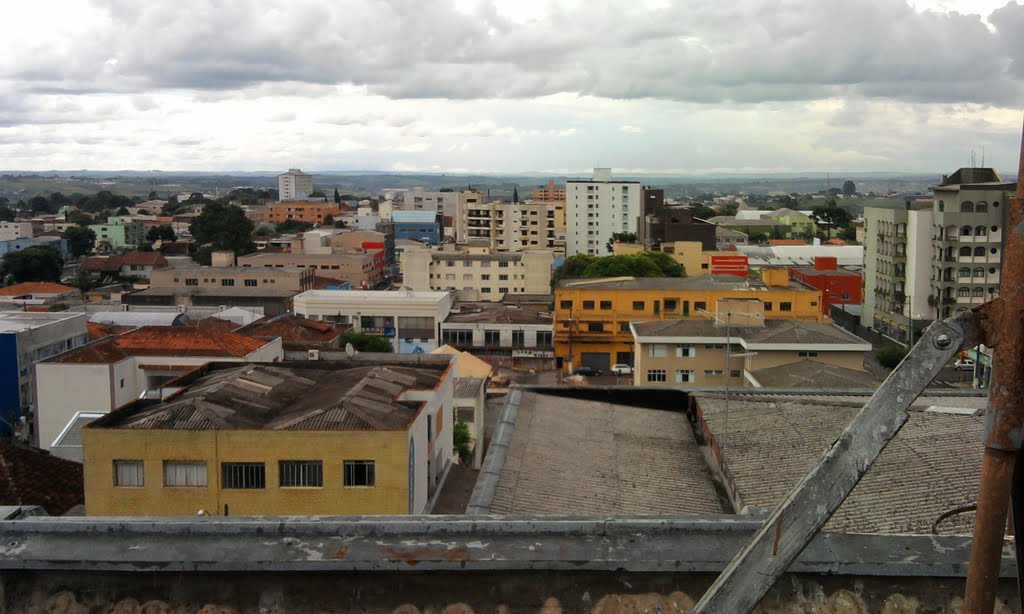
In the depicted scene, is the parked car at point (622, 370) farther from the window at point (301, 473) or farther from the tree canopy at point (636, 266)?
the window at point (301, 473)

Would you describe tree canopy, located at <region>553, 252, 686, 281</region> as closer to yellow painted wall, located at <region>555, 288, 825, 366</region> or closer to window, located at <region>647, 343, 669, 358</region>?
yellow painted wall, located at <region>555, 288, 825, 366</region>

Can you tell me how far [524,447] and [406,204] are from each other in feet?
294

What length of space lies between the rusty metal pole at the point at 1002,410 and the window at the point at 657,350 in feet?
64.9

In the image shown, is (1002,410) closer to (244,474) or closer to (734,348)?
(244,474)

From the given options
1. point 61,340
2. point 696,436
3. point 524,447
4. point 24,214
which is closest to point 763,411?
point 696,436

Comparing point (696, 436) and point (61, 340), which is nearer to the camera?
point (696, 436)

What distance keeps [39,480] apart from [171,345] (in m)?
8.03

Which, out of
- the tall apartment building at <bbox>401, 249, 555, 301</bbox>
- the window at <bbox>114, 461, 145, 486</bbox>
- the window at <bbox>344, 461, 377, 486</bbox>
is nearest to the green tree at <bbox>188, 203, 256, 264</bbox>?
the tall apartment building at <bbox>401, 249, 555, 301</bbox>

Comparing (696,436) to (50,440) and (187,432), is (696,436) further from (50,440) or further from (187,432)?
(50,440)

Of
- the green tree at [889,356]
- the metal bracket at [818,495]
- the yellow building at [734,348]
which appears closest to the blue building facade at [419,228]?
the green tree at [889,356]

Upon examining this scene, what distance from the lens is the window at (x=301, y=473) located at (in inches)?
409

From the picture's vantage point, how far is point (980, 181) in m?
30.6

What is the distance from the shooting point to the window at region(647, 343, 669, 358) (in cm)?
2147

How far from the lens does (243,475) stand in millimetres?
10516
